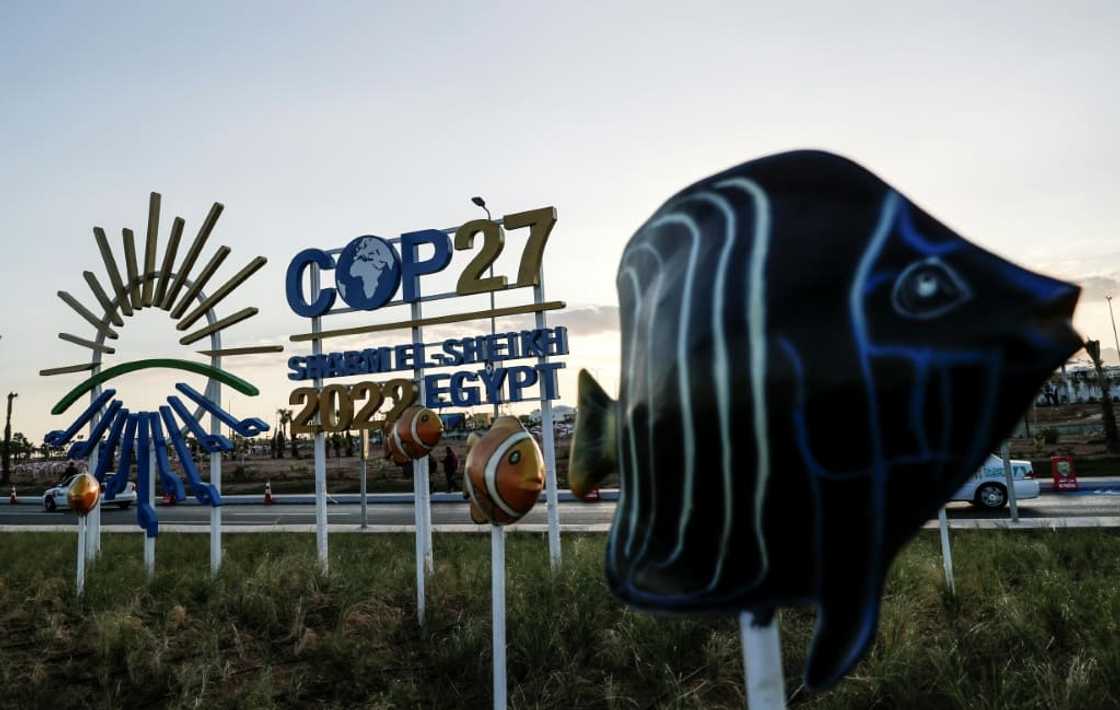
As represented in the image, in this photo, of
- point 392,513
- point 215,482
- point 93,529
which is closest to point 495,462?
point 215,482

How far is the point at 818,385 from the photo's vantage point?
52.2 inches

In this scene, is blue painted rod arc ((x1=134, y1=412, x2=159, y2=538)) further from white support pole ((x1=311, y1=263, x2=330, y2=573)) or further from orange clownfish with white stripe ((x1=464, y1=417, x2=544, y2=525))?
orange clownfish with white stripe ((x1=464, y1=417, x2=544, y2=525))

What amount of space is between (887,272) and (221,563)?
Result: 982cm

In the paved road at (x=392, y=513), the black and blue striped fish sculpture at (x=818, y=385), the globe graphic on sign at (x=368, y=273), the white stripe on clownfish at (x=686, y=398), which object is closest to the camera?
the black and blue striped fish sculpture at (x=818, y=385)

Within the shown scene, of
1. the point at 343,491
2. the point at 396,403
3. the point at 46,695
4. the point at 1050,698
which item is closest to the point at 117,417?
the point at 396,403

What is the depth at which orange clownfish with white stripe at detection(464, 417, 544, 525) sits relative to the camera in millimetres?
3969

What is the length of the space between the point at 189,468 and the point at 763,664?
8893mm

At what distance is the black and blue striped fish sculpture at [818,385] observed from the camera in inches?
49.9

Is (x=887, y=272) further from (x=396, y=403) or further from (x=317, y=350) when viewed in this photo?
(x=317, y=350)

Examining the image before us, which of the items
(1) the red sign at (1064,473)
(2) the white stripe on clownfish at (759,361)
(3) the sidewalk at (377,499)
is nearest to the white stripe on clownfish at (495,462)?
(2) the white stripe on clownfish at (759,361)

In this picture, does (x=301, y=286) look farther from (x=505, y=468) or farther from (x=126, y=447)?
(x=505, y=468)

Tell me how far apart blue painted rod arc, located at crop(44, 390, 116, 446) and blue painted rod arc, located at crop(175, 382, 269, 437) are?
1.14 metres

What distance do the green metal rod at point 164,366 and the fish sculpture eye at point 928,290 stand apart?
9.34 m

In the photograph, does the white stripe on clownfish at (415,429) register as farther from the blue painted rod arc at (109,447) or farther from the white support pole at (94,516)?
the white support pole at (94,516)
